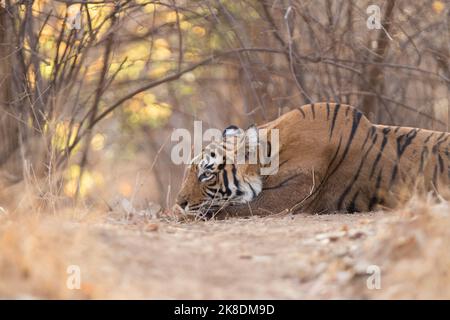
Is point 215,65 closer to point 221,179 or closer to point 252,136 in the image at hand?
point 252,136

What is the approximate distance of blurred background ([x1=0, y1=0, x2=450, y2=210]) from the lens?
8125mm

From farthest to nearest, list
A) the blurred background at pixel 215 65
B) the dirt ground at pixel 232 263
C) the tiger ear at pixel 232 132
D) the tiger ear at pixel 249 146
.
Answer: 1. the blurred background at pixel 215 65
2. the tiger ear at pixel 232 132
3. the tiger ear at pixel 249 146
4. the dirt ground at pixel 232 263

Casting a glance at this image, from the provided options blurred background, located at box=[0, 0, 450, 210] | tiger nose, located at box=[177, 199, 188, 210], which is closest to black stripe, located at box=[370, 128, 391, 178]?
blurred background, located at box=[0, 0, 450, 210]

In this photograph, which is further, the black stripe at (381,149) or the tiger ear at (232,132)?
the tiger ear at (232,132)

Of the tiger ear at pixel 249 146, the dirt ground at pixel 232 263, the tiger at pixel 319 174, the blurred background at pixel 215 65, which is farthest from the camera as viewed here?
the blurred background at pixel 215 65

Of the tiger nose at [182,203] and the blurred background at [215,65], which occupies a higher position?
the blurred background at [215,65]

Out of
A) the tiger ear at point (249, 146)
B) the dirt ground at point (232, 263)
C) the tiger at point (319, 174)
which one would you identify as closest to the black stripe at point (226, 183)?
the tiger at point (319, 174)

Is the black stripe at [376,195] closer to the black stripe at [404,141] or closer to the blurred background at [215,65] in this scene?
the black stripe at [404,141]

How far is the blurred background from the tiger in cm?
48

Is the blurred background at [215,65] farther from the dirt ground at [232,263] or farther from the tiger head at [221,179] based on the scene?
the dirt ground at [232,263]

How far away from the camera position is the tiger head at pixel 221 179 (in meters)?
6.72

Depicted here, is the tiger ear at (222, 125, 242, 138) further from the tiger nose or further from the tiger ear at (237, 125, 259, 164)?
the tiger nose

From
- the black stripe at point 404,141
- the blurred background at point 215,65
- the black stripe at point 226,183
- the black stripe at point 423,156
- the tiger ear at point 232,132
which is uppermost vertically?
the blurred background at point 215,65
